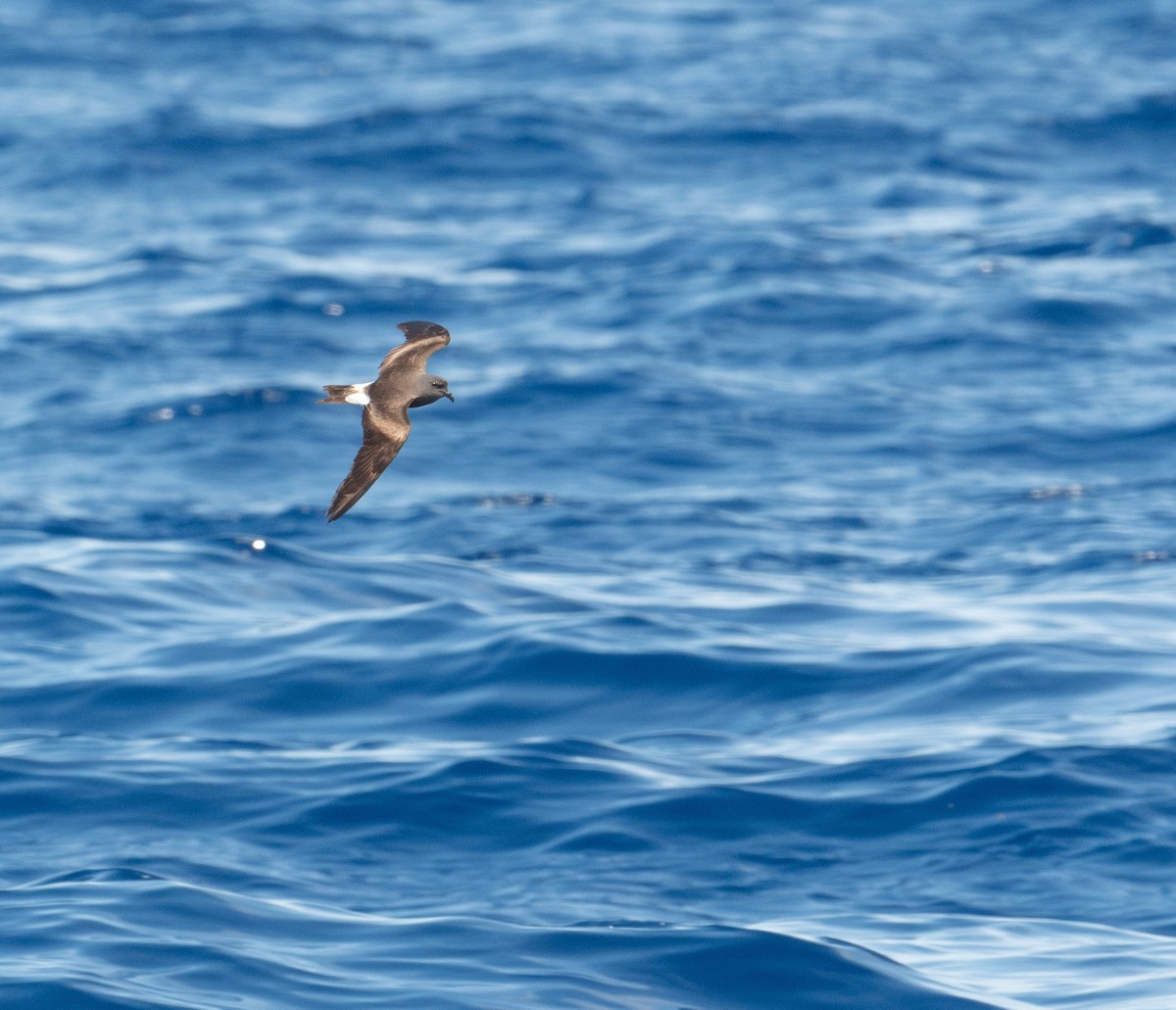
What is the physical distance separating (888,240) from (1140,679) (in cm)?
899

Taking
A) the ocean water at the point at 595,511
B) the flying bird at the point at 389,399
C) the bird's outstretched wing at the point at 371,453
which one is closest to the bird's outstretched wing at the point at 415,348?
the flying bird at the point at 389,399

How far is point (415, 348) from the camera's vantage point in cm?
669

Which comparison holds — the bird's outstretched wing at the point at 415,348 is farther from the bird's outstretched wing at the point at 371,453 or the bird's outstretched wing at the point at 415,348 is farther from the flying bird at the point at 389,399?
the bird's outstretched wing at the point at 371,453

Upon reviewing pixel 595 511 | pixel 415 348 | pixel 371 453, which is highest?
pixel 595 511

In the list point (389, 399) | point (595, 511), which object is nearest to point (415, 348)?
point (389, 399)

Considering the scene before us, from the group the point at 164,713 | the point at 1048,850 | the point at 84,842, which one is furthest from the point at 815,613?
the point at 84,842

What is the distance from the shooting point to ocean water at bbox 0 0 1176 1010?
25.8 feet

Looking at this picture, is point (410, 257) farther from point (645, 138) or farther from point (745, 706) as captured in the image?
point (745, 706)

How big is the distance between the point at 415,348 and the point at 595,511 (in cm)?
683

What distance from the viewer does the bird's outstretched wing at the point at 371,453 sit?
5762mm

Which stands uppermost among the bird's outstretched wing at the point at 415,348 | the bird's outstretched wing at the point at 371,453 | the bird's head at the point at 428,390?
the bird's outstretched wing at the point at 415,348

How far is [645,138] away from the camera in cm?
2125

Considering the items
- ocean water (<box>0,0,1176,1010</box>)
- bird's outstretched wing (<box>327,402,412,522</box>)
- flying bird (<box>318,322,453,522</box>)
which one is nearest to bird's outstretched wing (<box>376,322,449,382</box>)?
flying bird (<box>318,322,453,522</box>)

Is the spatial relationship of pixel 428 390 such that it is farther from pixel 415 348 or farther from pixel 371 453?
pixel 371 453
